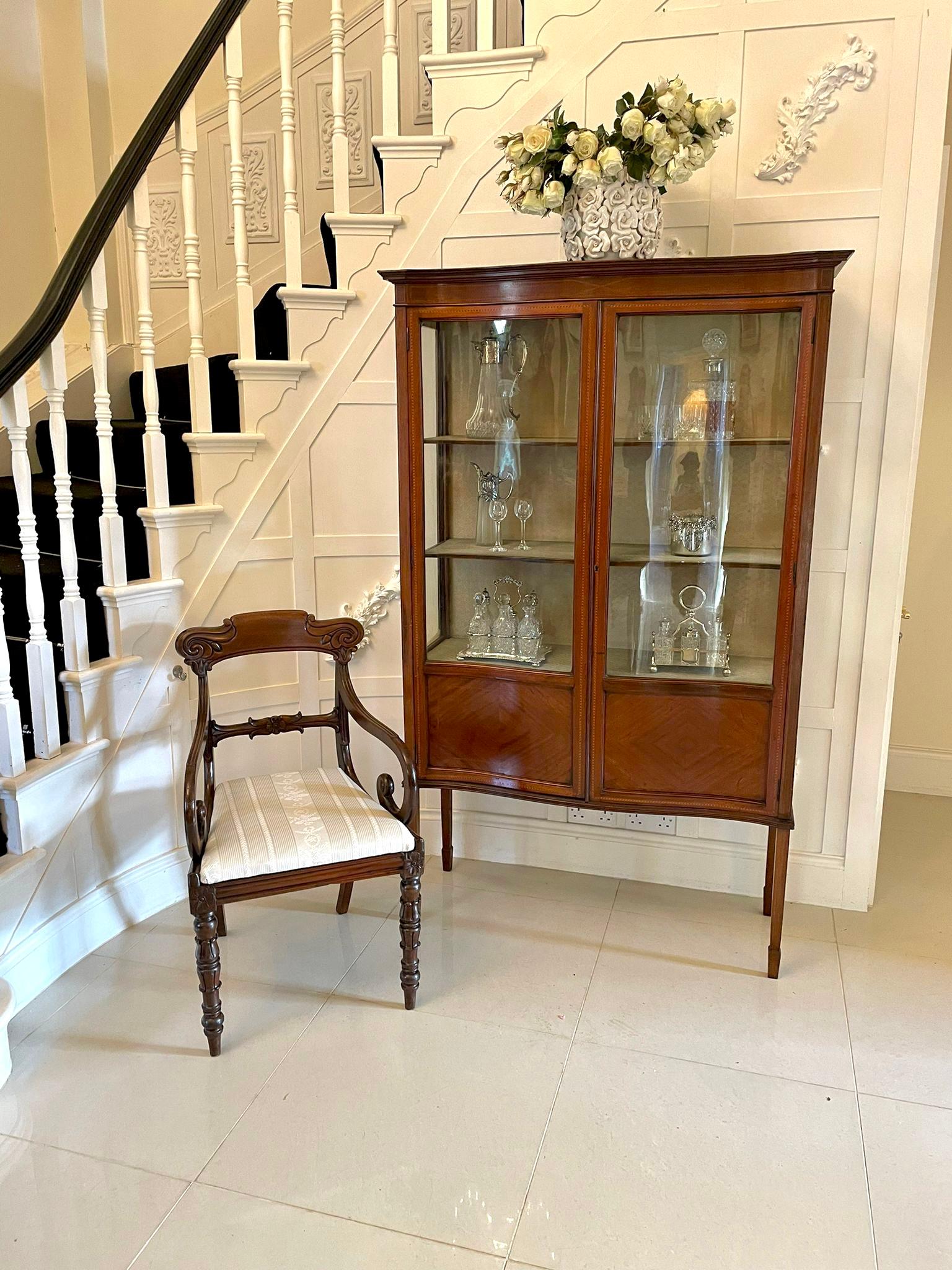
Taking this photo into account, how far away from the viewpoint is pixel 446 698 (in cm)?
252

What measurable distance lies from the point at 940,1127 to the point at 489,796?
1545 millimetres

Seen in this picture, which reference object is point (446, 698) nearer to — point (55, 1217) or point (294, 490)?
point (294, 490)

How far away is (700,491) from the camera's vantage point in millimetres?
2350

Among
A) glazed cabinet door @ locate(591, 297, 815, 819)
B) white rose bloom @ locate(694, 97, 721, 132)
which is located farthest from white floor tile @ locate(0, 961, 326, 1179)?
white rose bloom @ locate(694, 97, 721, 132)

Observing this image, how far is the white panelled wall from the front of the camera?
89.4 inches

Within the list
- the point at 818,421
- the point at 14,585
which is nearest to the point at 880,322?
the point at 818,421

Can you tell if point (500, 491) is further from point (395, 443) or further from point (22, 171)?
point (22, 171)

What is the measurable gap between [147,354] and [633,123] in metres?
1.41

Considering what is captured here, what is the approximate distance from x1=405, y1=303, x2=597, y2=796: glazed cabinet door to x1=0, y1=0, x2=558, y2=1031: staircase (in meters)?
0.39

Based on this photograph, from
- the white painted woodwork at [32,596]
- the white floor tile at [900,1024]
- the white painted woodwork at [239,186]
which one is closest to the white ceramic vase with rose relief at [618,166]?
the white painted woodwork at [239,186]

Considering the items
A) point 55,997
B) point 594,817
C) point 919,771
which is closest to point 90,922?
point 55,997

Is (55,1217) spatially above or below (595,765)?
below

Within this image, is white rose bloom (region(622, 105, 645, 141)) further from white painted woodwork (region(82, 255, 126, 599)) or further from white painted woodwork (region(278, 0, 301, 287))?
white painted woodwork (region(82, 255, 126, 599))

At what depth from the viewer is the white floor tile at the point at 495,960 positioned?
223cm
